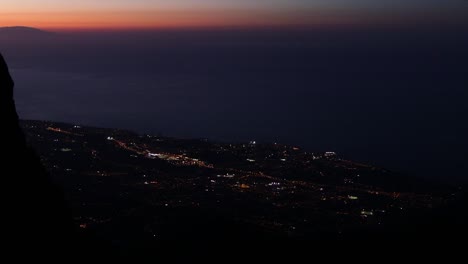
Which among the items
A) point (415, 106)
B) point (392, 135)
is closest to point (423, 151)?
point (392, 135)

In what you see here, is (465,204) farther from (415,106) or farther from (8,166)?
(415,106)

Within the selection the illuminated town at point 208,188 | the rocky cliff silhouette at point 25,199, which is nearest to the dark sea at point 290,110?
the illuminated town at point 208,188

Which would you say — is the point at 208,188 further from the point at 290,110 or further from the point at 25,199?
the point at 290,110

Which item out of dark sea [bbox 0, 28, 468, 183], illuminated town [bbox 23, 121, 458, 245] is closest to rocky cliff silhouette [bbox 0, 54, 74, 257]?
illuminated town [bbox 23, 121, 458, 245]

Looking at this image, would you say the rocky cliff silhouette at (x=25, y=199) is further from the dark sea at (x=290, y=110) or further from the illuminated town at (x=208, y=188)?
the dark sea at (x=290, y=110)

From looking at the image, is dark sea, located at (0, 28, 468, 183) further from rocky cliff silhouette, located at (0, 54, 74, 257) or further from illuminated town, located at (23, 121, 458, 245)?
rocky cliff silhouette, located at (0, 54, 74, 257)

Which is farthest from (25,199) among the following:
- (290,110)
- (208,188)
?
(290,110)
